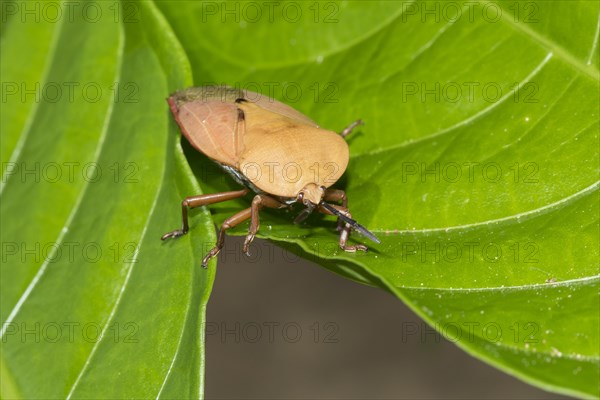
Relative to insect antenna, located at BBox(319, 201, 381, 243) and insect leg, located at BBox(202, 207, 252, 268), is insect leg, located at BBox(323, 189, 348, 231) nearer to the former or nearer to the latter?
insect antenna, located at BBox(319, 201, 381, 243)

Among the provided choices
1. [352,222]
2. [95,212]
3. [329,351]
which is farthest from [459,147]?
[329,351]

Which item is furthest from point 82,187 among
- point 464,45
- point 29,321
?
point 464,45

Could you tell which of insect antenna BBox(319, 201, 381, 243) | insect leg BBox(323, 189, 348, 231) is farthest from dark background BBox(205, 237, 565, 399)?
insect antenna BBox(319, 201, 381, 243)

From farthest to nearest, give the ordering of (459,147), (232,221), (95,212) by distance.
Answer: (232,221) < (95,212) < (459,147)

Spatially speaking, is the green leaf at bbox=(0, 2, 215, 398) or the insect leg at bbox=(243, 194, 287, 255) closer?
the green leaf at bbox=(0, 2, 215, 398)

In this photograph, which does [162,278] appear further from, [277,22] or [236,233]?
[277,22]

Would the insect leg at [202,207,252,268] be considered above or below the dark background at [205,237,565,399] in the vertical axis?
below

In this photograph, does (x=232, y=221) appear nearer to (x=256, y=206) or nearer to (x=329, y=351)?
(x=256, y=206)
